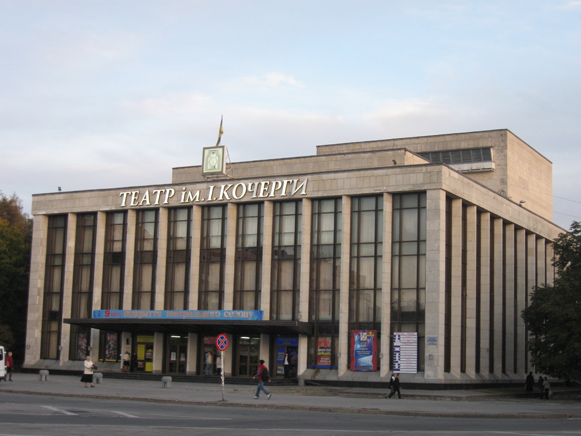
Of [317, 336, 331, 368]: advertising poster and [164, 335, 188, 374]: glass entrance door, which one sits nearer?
[317, 336, 331, 368]: advertising poster

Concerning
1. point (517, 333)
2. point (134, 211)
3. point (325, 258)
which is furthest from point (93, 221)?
point (517, 333)

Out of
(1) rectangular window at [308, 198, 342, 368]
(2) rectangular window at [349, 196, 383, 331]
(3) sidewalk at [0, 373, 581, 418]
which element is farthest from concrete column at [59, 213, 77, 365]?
(2) rectangular window at [349, 196, 383, 331]

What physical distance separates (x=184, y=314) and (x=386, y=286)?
1416cm

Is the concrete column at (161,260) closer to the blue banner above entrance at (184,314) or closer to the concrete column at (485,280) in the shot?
the blue banner above entrance at (184,314)

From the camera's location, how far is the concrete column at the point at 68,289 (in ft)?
198

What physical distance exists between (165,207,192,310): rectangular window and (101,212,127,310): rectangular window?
401 cm

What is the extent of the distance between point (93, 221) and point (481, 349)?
3176 centimetres

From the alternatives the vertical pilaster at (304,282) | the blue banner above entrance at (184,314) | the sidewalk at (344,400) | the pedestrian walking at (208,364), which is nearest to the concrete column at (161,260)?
the blue banner above entrance at (184,314)

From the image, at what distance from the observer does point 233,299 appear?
55.8 meters

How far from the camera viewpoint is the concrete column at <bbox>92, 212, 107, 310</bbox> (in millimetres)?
60094

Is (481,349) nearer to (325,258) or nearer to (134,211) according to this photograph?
(325,258)

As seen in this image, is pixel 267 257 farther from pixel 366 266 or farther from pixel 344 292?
pixel 366 266

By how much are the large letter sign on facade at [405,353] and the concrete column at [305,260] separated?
264 inches

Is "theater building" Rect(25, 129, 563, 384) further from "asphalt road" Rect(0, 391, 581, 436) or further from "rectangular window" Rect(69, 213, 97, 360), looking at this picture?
"asphalt road" Rect(0, 391, 581, 436)
